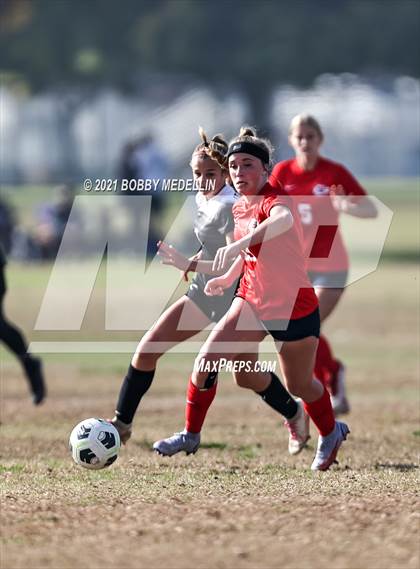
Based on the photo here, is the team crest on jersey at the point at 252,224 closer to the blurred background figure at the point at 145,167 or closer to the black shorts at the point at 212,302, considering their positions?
the black shorts at the point at 212,302

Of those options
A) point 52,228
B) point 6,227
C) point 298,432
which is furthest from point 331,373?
point 6,227

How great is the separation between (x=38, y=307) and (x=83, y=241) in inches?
368

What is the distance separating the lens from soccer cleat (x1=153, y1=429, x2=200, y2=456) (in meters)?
8.91

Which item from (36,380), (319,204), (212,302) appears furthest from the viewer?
(36,380)

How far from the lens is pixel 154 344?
9.08m

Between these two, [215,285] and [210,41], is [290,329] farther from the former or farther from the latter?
[210,41]

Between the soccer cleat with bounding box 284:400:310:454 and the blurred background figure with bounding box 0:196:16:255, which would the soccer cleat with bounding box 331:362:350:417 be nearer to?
the soccer cleat with bounding box 284:400:310:454

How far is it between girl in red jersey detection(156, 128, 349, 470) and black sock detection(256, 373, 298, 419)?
2.85 feet

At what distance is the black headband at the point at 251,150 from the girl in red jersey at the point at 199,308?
457 mm

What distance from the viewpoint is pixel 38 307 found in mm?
21547

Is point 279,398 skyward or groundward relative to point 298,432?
skyward

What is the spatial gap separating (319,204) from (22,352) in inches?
132

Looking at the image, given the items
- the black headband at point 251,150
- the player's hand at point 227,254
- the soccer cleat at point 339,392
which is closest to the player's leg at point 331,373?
the soccer cleat at point 339,392

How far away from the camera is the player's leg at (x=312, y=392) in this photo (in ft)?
27.4
